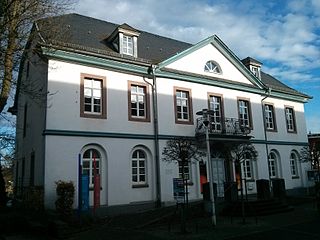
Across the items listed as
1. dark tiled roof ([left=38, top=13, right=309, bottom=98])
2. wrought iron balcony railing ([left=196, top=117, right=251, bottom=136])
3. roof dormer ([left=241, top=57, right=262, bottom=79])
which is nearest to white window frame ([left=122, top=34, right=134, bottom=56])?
dark tiled roof ([left=38, top=13, right=309, bottom=98])

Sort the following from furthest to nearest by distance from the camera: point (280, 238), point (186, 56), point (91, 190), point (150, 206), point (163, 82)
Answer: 1. point (186, 56)
2. point (163, 82)
3. point (150, 206)
4. point (91, 190)
5. point (280, 238)

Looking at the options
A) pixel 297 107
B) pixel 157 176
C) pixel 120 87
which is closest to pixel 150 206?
pixel 157 176

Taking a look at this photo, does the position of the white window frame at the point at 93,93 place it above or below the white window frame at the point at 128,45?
below

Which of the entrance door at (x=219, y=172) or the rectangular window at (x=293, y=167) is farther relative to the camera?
the rectangular window at (x=293, y=167)

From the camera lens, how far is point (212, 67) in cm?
2380

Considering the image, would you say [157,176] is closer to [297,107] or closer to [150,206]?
[150,206]

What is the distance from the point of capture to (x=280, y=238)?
1137cm

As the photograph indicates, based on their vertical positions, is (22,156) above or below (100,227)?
above

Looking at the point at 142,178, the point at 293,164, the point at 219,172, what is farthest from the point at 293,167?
the point at 142,178

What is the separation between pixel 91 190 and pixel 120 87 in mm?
5605

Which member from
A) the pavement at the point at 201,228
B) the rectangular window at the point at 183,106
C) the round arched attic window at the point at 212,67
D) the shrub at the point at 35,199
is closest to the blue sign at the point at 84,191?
the pavement at the point at 201,228

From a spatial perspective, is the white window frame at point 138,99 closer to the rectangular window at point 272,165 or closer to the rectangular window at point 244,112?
the rectangular window at point 244,112

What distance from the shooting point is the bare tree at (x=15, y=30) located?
1384 centimetres

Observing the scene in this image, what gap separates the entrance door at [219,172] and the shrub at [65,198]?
1019cm
